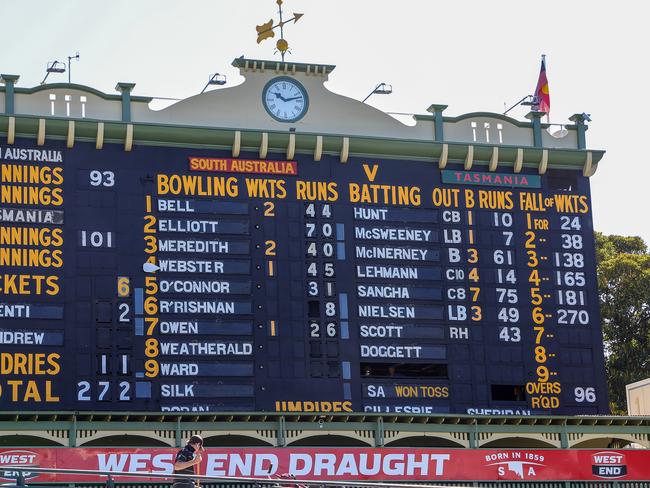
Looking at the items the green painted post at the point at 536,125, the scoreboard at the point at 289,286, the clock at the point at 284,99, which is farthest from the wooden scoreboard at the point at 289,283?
the green painted post at the point at 536,125

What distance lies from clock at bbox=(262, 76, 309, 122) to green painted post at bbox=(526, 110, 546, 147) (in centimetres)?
642

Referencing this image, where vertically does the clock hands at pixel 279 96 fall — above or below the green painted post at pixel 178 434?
above

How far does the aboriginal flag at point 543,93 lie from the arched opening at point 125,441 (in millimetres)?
13965

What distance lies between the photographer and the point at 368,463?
33.8 m

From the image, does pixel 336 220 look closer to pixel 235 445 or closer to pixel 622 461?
pixel 235 445

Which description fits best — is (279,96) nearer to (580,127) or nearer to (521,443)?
(580,127)

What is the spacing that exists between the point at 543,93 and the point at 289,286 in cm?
1013

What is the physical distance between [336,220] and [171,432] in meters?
6.53

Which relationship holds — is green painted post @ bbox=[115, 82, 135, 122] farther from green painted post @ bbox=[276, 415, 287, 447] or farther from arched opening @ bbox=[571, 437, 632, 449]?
arched opening @ bbox=[571, 437, 632, 449]

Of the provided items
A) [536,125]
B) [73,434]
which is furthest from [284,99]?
[73,434]

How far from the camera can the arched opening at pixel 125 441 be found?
110 feet

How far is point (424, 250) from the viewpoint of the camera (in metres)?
34.8

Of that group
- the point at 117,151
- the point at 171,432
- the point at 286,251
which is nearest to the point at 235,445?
the point at 171,432

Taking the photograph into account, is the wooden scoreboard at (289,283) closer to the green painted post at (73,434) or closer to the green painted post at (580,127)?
the green painted post at (73,434)
